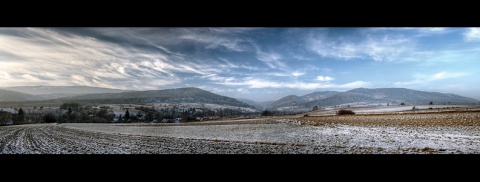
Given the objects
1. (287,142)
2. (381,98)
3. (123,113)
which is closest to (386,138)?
(287,142)

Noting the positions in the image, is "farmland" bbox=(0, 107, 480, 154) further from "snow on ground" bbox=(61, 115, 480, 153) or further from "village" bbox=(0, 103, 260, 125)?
"village" bbox=(0, 103, 260, 125)

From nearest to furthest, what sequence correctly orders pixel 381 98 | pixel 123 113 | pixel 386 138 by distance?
pixel 386 138
pixel 381 98
pixel 123 113

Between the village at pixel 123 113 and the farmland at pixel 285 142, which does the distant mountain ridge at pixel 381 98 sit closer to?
the farmland at pixel 285 142

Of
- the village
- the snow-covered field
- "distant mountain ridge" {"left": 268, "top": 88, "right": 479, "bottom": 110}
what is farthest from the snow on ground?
the village

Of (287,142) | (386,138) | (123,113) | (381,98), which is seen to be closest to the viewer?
(287,142)

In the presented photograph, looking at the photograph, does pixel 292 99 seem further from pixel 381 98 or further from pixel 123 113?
pixel 123 113

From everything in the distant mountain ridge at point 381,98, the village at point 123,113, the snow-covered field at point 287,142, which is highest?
the distant mountain ridge at point 381,98

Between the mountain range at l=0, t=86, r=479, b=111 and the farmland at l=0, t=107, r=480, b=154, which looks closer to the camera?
the farmland at l=0, t=107, r=480, b=154

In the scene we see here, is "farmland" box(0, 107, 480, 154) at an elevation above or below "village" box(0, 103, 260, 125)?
below

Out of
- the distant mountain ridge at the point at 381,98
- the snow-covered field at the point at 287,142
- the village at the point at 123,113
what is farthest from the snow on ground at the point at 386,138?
the village at the point at 123,113
